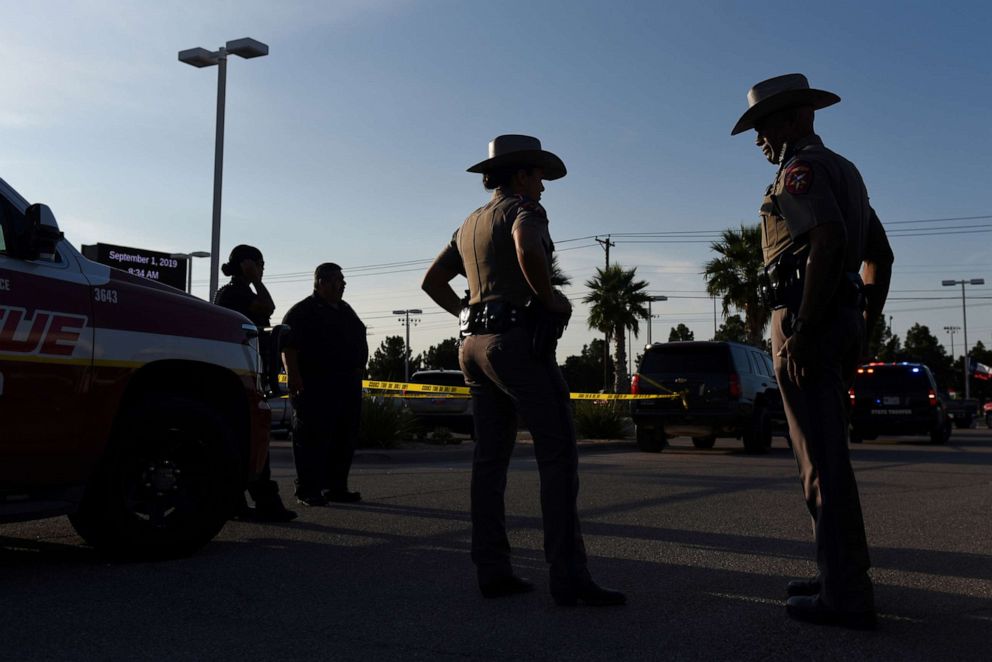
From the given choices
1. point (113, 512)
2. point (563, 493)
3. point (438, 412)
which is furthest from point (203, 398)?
point (438, 412)

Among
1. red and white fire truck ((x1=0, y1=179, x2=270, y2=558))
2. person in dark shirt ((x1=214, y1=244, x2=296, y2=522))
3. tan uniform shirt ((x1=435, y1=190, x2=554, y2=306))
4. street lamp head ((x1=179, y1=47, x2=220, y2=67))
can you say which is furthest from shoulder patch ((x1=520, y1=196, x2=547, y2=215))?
street lamp head ((x1=179, y1=47, x2=220, y2=67))

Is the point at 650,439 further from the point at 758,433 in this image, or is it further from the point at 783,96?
the point at 783,96

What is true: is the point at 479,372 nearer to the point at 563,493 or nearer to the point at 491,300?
the point at 491,300

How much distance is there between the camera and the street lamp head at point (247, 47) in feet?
61.6

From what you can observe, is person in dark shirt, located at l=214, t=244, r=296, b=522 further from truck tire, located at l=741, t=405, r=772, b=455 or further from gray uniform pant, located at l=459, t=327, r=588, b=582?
truck tire, located at l=741, t=405, r=772, b=455

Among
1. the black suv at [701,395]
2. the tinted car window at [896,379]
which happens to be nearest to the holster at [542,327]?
the black suv at [701,395]

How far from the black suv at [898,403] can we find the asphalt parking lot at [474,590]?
13.9m

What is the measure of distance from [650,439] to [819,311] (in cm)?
1347

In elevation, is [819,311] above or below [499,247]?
below

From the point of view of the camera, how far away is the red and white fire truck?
477 centimetres

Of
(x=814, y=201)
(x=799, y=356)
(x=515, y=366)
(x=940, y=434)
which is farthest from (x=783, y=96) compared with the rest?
(x=940, y=434)

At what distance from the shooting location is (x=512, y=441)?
4602 millimetres

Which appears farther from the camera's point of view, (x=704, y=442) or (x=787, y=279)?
(x=704, y=442)

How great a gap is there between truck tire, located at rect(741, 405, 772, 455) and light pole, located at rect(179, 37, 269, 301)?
9380mm
